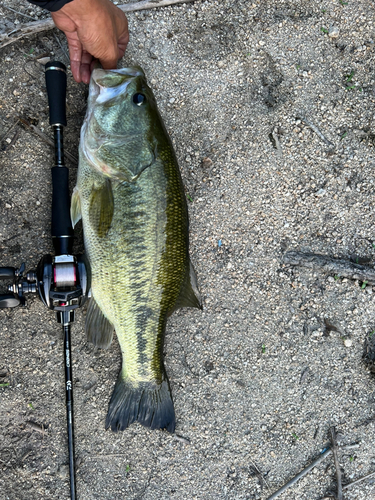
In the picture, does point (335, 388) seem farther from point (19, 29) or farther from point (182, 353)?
point (19, 29)

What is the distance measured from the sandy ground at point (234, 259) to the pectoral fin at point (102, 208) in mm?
443

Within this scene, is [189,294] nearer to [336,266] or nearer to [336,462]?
[336,266]

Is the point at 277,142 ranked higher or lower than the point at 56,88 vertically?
lower

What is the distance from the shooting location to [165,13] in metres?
2.90

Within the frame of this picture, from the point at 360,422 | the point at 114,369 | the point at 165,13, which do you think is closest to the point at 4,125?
the point at 165,13

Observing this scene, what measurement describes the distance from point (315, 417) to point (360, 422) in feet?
1.17

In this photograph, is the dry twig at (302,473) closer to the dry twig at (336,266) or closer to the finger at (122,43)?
the dry twig at (336,266)

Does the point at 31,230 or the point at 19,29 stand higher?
the point at 19,29

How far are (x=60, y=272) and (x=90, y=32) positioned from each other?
4.87 ft

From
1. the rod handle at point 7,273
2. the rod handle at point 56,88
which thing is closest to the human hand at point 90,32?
the rod handle at point 56,88

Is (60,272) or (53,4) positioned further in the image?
(60,272)

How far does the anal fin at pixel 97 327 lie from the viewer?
2.55 m

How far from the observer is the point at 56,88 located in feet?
8.20

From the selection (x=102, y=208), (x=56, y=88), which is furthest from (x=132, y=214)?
(x=56, y=88)
